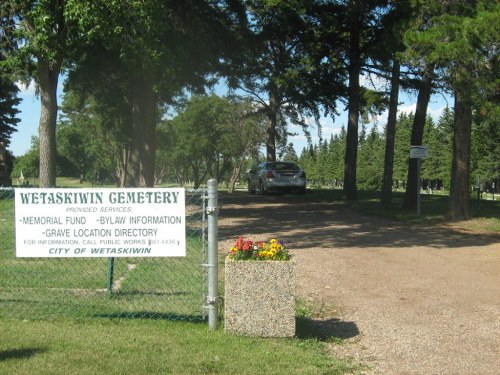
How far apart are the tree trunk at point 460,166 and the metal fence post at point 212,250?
1125 centimetres

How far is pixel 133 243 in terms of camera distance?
19.9 feet

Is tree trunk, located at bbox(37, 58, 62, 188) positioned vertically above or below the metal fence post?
above

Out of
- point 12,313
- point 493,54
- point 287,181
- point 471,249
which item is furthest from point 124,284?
point 287,181

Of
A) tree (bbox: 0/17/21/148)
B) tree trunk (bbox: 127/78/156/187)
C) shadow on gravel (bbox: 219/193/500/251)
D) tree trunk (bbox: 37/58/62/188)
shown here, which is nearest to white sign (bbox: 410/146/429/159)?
shadow on gravel (bbox: 219/193/500/251)

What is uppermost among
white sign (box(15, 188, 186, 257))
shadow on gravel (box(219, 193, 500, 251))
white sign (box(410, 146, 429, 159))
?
white sign (box(410, 146, 429, 159))

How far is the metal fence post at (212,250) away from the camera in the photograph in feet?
19.2

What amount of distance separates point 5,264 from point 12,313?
222cm

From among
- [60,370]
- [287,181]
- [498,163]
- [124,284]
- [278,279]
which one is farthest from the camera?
[498,163]

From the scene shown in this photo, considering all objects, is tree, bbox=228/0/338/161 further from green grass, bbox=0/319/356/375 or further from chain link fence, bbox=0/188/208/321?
green grass, bbox=0/319/356/375

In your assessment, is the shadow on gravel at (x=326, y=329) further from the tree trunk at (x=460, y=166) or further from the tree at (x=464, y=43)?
the tree trunk at (x=460, y=166)

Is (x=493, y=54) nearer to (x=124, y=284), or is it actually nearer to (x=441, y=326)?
(x=441, y=326)

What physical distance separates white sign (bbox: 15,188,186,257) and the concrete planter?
686 millimetres

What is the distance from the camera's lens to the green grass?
484 cm

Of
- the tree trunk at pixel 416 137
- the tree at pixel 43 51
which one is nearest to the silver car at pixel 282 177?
the tree trunk at pixel 416 137
